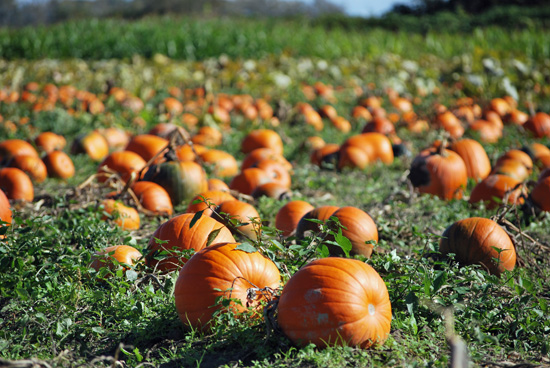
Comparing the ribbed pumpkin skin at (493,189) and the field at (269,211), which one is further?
the ribbed pumpkin skin at (493,189)

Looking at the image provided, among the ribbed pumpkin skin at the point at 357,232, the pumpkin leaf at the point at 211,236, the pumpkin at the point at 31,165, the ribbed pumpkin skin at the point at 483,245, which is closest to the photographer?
the pumpkin leaf at the point at 211,236

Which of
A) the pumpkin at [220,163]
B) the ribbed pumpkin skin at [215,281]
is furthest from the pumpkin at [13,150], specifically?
the ribbed pumpkin skin at [215,281]

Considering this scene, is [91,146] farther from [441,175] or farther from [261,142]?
[441,175]

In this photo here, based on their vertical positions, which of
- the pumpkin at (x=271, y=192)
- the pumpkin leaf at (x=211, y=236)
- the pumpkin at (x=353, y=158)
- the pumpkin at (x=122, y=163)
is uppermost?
the pumpkin leaf at (x=211, y=236)

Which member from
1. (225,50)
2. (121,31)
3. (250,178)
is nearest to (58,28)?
(121,31)

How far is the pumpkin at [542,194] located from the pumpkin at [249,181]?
8.49ft

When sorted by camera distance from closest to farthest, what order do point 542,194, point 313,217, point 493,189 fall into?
point 313,217 < point 542,194 < point 493,189

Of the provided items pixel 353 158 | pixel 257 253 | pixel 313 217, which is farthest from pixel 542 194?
pixel 257 253

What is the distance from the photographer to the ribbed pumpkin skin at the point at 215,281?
2.78m

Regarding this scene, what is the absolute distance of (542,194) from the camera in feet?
15.4

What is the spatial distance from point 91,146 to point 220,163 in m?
2.17

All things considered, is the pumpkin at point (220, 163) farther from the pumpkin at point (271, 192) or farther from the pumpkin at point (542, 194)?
the pumpkin at point (542, 194)

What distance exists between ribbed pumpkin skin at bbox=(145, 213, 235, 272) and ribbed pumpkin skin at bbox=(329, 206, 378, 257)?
82cm

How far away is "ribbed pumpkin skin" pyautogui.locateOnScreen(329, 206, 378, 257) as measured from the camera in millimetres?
3691
